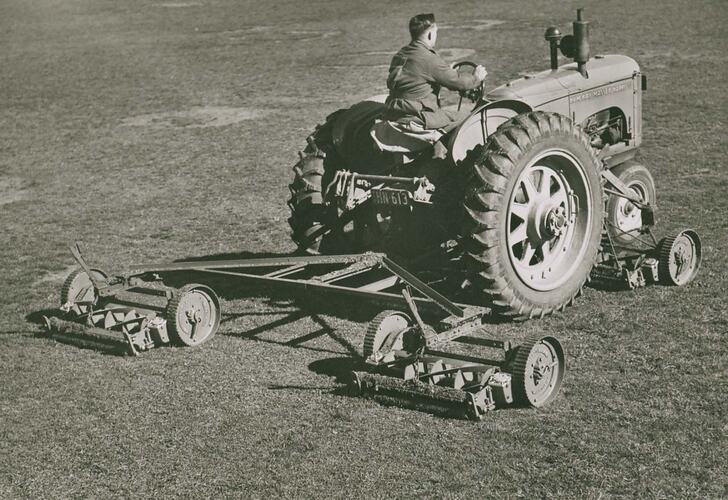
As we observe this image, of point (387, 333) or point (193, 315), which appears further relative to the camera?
point (193, 315)

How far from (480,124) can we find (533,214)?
792 millimetres

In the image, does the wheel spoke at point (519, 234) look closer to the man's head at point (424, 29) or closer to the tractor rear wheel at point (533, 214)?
the tractor rear wheel at point (533, 214)

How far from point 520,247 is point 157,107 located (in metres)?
12.0

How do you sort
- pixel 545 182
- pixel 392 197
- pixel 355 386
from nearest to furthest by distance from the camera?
pixel 355 386
pixel 392 197
pixel 545 182

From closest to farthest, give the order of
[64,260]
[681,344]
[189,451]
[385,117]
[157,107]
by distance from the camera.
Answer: [189,451], [681,344], [385,117], [64,260], [157,107]

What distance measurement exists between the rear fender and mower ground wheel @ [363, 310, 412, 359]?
5.03 feet

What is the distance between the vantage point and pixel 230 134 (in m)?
15.8

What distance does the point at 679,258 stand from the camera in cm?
815

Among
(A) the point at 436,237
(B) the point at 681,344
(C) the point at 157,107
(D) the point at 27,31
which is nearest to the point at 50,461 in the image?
(A) the point at 436,237

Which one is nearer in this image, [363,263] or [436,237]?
[363,263]

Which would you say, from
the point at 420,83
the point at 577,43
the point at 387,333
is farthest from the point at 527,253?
the point at 577,43

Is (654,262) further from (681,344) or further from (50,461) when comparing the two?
(50,461)

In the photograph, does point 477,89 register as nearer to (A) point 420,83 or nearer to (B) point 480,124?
(B) point 480,124

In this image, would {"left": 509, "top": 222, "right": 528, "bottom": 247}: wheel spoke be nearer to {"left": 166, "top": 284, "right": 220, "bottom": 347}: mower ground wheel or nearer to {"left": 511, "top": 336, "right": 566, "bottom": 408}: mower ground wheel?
{"left": 511, "top": 336, "right": 566, "bottom": 408}: mower ground wheel
